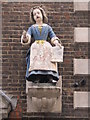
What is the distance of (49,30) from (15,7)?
873 millimetres

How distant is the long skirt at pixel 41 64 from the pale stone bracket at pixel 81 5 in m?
1.09

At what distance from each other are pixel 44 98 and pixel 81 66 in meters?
1.00

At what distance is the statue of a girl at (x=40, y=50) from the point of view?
25.9 ft

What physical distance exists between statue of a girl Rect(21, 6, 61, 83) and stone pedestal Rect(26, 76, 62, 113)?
0.51 feet

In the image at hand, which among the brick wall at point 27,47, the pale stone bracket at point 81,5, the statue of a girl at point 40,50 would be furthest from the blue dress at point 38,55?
the pale stone bracket at point 81,5

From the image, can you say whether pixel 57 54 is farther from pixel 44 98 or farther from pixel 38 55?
pixel 44 98

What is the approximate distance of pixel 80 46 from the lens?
28.2ft

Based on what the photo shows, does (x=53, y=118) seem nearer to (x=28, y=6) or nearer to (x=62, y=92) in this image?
(x=62, y=92)

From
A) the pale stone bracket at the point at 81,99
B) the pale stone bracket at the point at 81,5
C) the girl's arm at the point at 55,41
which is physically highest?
the pale stone bracket at the point at 81,5

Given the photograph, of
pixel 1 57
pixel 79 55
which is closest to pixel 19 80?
pixel 1 57

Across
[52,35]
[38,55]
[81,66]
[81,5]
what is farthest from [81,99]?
[81,5]

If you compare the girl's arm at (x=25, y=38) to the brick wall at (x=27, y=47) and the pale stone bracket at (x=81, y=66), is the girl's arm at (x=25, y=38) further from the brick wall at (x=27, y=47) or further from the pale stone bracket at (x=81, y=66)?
the pale stone bracket at (x=81, y=66)

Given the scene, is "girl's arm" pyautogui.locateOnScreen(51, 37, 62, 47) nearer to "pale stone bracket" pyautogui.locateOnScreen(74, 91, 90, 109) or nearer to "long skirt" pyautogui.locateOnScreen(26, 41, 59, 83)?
"long skirt" pyautogui.locateOnScreen(26, 41, 59, 83)

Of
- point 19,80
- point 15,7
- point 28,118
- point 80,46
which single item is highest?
point 15,7
